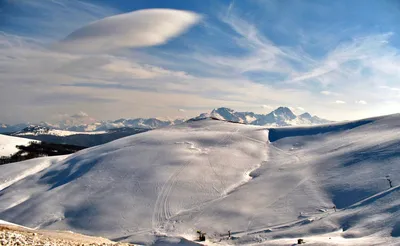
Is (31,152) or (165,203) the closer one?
(165,203)

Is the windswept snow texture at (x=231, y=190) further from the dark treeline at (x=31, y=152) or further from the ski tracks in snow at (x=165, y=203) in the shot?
the dark treeline at (x=31, y=152)

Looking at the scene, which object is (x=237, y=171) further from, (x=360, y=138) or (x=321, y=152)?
(x=360, y=138)

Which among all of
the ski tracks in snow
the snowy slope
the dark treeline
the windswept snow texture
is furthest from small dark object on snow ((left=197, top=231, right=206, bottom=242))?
the snowy slope

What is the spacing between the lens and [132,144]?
6094 cm

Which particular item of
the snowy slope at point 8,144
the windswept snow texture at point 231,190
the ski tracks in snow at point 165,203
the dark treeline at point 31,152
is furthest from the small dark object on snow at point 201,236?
the snowy slope at point 8,144

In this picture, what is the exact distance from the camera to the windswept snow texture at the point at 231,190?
2943cm

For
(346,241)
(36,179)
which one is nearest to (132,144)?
(36,179)

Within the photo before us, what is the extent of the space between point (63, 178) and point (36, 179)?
24.2ft

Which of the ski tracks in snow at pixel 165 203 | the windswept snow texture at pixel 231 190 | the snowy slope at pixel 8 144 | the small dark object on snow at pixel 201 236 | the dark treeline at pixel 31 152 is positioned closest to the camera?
the windswept snow texture at pixel 231 190

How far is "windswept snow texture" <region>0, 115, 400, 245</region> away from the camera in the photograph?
29431 millimetres

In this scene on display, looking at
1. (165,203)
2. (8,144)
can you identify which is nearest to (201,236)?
(165,203)

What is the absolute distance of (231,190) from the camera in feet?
136

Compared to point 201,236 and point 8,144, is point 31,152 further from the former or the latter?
point 201,236

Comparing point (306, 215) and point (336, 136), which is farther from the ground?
point (336, 136)
